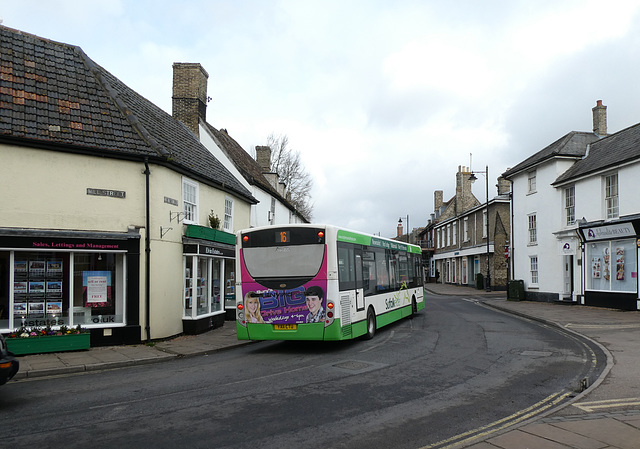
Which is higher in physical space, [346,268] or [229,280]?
[346,268]

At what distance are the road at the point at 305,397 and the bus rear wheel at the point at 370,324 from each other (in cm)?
134

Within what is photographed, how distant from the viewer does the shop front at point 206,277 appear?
50.2 feet

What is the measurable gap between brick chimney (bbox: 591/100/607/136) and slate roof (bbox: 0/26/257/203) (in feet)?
79.8

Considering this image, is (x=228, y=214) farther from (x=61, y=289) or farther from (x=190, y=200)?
(x=61, y=289)

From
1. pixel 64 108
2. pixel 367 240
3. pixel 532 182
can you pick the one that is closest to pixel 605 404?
pixel 367 240

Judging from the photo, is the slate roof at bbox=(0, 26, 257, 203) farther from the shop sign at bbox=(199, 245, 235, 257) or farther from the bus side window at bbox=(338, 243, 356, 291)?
the bus side window at bbox=(338, 243, 356, 291)

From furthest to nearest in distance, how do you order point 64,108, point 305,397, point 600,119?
point 600,119 < point 64,108 < point 305,397

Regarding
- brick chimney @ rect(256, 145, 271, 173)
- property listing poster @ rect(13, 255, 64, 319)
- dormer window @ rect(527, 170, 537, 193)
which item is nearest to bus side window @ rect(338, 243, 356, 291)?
property listing poster @ rect(13, 255, 64, 319)

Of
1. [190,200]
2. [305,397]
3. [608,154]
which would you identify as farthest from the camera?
[608,154]

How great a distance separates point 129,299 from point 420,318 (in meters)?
11.7

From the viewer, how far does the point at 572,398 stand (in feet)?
24.2

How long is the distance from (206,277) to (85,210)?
5.14 metres

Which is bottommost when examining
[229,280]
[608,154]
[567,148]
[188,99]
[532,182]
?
[229,280]

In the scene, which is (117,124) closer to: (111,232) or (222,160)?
(111,232)
